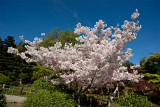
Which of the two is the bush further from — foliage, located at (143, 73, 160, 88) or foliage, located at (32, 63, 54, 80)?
foliage, located at (143, 73, 160, 88)

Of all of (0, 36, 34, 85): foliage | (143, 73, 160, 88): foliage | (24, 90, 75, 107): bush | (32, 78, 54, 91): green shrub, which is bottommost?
(24, 90, 75, 107): bush

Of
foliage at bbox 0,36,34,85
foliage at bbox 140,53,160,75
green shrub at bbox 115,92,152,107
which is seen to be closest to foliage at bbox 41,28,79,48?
foliage at bbox 0,36,34,85

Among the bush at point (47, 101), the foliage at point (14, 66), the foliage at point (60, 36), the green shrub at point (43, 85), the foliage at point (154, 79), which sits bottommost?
the bush at point (47, 101)

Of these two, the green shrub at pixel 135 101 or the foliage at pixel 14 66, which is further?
the foliage at pixel 14 66

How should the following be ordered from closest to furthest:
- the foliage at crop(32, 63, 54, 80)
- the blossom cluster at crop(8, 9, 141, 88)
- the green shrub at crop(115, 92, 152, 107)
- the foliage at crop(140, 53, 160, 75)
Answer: the blossom cluster at crop(8, 9, 141, 88)
the green shrub at crop(115, 92, 152, 107)
the foliage at crop(140, 53, 160, 75)
the foliage at crop(32, 63, 54, 80)

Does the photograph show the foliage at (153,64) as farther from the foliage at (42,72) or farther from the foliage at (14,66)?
the foliage at (14,66)

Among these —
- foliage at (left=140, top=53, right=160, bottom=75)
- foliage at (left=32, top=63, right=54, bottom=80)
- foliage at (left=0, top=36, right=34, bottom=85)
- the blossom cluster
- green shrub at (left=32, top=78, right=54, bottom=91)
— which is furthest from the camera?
foliage at (left=0, top=36, right=34, bottom=85)

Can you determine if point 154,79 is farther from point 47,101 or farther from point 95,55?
point 47,101

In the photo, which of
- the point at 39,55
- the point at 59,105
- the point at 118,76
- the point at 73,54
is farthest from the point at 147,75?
the point at 39,55

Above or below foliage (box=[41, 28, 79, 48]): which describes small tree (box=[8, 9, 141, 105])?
below

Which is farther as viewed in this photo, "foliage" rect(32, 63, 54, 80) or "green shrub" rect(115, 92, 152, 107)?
"foliage" rect(32, 63, 54, 80)

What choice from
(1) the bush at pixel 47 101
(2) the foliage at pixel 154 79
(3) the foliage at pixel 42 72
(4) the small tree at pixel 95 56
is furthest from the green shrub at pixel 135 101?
(3) the foliage at pixel 42 72

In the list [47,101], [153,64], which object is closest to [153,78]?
[153,64]

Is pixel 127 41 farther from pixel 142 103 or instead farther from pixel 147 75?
pixel 147 75
